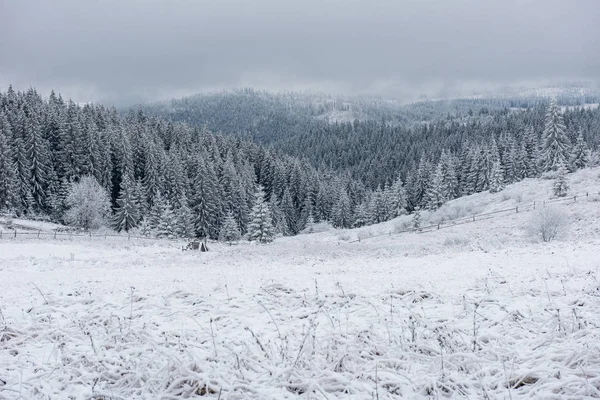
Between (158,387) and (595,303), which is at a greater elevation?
(595,303)

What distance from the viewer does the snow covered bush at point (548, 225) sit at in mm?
24059

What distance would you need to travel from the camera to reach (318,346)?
20.4 ft

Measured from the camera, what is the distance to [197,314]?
326 inches

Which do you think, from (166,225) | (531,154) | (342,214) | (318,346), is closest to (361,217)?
(342,214)

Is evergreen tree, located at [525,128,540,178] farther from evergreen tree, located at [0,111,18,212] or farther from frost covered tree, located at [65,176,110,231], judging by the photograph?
evergreen tree, located at [0,111,18,212]

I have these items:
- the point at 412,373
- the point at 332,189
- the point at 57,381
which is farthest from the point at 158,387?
the point at 332,189

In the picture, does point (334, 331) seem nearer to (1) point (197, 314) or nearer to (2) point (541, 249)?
(1) point (197, 314)

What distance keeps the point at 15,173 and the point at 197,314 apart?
6597cm

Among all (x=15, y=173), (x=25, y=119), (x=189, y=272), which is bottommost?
(x=189, y=272)

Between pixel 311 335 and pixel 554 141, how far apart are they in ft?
233

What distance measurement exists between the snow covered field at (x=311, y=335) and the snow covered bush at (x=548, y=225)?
12.5 metres

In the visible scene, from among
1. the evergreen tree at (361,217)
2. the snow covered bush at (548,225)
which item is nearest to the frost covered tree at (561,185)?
the snow covered bush at (548,225)

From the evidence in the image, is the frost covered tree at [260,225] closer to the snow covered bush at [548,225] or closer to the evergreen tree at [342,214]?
the snow covered bush at [548,225]

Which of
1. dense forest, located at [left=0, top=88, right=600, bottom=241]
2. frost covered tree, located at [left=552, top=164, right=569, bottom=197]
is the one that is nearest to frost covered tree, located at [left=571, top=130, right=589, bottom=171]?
dense forest, located at [left=0, top=88, right=600, bottom=241]
